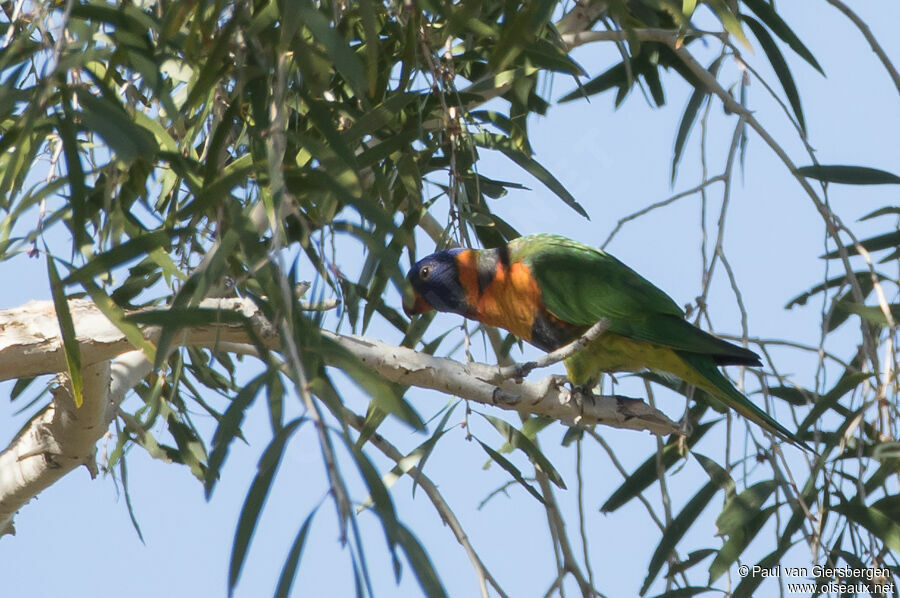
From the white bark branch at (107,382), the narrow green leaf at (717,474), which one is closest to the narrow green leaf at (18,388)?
the white bark branch at (107,382)

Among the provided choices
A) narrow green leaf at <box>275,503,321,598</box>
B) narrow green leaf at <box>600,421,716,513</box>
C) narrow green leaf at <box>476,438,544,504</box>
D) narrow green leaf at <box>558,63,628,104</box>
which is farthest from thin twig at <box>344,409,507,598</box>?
narrow green leaf at <box>558,63,628,104</box>

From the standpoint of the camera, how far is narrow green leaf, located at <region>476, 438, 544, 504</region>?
196cm

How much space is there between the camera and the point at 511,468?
78.3 inches

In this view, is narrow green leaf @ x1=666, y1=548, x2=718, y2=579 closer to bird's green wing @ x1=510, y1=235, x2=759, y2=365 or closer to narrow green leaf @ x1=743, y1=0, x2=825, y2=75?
bird's green wing @ x1=510, y1=235, x2=759, y2=365

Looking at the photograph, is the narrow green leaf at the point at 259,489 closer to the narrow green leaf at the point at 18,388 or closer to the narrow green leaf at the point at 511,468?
the narrow green leaf at the point at 511,468

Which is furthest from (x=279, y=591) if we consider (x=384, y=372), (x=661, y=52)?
(x=661, y=52)

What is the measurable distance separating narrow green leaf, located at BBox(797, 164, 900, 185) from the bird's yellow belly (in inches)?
20.8

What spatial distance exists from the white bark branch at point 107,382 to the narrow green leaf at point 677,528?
24 cm

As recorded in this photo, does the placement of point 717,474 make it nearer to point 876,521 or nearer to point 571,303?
point 876,521

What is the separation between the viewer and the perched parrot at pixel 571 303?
2342 millimetres

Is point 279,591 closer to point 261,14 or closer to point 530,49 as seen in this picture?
point 261,14

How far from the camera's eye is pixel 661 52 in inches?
100

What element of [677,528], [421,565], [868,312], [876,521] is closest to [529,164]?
[868,312]

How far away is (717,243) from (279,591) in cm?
115
